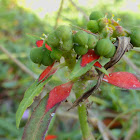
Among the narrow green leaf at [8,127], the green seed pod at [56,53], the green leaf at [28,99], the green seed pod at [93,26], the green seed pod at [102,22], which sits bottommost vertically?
the narrow green leaf at [8,127]

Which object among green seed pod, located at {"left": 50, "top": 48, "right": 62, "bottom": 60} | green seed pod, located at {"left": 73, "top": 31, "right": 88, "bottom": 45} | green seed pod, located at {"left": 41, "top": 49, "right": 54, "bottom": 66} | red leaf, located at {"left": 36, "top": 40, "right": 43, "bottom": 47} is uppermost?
green seed pod, located at {"left": 73, "top": 31, "right": 88, "bottom": 45}

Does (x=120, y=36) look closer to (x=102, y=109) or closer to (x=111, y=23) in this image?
(x=111, y=23)

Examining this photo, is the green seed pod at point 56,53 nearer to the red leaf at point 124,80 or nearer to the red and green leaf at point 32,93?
the red and green leaf at point 32,93

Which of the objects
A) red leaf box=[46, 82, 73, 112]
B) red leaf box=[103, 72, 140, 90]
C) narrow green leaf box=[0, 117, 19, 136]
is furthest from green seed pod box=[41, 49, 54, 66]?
narrow green leaf box=[0, 117, 19, 136]

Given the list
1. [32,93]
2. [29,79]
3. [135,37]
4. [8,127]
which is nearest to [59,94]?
[32,93]

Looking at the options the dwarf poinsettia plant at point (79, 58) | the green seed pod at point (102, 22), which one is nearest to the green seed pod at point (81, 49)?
the dwarf poinsettia plant at point (79, 58)

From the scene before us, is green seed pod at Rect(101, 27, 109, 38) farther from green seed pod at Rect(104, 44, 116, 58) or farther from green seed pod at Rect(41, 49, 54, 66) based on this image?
green seed pod at Rect(41, 49, 54, 66)

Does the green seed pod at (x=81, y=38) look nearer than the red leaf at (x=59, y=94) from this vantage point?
Yes
